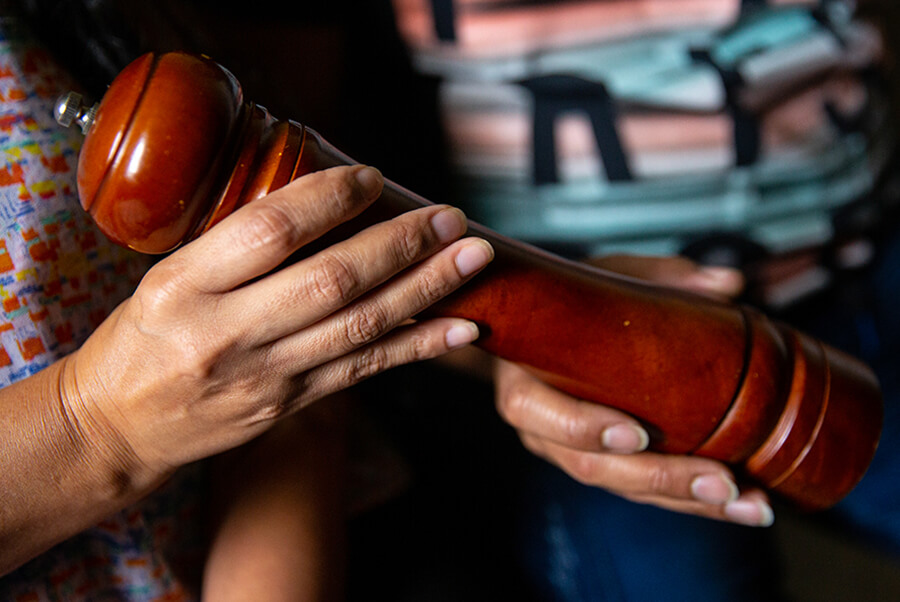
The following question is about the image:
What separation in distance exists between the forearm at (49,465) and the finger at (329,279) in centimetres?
13

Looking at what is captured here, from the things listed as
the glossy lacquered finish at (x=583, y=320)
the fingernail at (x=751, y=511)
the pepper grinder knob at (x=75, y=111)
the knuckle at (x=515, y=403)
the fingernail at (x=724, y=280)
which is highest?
the pepper grinder knob at (x=75, y=111)

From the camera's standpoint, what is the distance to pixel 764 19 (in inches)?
28.9

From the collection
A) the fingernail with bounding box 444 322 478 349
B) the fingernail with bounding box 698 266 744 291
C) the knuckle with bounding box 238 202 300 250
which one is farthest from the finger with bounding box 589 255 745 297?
the knuckle with bounding box 238 202 300 250

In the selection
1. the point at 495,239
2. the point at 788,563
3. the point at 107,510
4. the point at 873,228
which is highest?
the point at 495,239

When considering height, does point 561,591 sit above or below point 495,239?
below

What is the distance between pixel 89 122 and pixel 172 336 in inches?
4.5

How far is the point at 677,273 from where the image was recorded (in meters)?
0.66

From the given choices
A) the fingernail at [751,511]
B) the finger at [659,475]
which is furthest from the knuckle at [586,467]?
the fingernail at [751,511]

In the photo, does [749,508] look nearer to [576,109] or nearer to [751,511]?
[751,511]

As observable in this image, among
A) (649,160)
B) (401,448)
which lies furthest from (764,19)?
(401,448)

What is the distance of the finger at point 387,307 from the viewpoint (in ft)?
1.24

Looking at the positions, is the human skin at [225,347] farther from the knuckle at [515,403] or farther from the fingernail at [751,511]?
the fingernail at [751,511]

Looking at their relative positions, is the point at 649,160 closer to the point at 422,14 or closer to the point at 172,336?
the point at 422,14

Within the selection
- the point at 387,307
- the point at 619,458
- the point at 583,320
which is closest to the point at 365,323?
the point at 387,307
